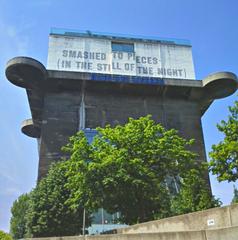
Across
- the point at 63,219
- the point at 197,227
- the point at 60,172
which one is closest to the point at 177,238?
the point at 197,227

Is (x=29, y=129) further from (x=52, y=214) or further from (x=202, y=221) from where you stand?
(x=202, y=221)

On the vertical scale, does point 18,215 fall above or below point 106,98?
below

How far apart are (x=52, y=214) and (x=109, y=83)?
24137 millimetres

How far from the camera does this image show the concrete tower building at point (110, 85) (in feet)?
149

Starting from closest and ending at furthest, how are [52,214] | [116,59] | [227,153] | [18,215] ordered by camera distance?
[227,153]
[52,214]
[116,59]
[18,215]

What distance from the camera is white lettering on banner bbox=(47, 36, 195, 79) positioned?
4953 centimetres

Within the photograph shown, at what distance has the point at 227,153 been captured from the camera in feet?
57.6

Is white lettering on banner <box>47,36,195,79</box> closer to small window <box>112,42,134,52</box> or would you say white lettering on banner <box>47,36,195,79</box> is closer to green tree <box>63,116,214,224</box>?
small window <box>112,42,134,52</box>

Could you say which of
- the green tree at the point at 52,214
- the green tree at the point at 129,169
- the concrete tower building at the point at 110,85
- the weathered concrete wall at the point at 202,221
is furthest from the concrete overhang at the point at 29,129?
the weathered concrete wall at the point at 202,221

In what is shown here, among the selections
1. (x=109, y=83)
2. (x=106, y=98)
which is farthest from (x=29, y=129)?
(x=109, y=83)

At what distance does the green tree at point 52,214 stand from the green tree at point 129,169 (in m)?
4.93

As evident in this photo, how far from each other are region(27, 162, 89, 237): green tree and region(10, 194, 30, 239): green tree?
2687cm

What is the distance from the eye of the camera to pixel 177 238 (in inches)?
257

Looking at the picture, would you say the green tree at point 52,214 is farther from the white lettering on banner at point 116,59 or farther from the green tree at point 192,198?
the white lettering on banner at point 116,59
